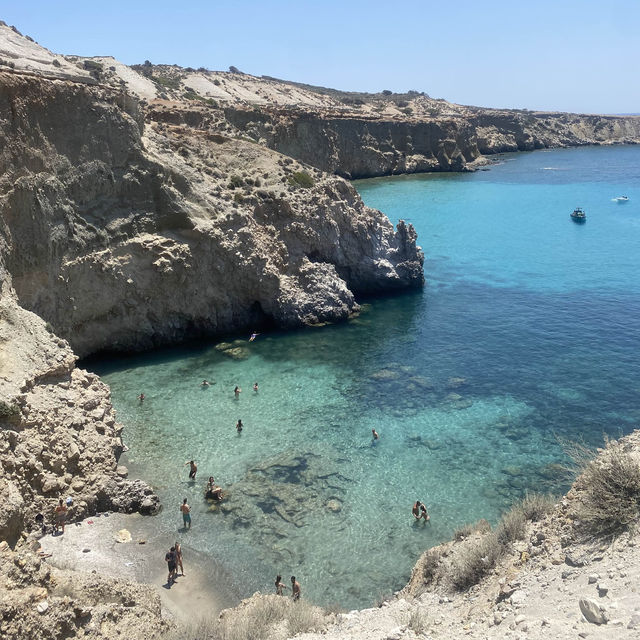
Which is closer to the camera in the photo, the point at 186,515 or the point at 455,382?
the point at 186,515

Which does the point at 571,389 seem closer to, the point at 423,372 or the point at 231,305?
the point at 423,372

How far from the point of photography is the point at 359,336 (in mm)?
34250

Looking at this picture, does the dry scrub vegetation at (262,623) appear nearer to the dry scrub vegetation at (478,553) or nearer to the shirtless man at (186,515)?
the dry scrub vegetation at (478,553)

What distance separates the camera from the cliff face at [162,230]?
87.0 ft

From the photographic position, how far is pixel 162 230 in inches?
1265

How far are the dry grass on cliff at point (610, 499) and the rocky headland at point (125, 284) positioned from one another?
0.49 meters

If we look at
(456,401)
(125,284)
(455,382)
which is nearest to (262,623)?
(456,401)

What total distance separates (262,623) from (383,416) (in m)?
13.9

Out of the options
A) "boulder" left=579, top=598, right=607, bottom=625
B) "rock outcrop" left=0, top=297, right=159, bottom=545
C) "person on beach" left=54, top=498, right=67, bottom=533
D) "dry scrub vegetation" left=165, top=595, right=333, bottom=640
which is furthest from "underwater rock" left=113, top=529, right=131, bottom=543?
"boulder" left=579, top=598, right=607, bottom=625

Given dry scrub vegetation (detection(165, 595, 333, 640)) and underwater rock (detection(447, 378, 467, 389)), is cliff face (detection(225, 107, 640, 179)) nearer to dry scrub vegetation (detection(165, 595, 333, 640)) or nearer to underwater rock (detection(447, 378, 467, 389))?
underwater rock (detection(447, 378, 467, 389))

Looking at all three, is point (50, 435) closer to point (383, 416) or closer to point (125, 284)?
point (125, 284)

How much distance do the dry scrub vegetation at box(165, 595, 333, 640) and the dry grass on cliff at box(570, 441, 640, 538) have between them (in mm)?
6016

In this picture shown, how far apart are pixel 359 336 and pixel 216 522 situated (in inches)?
684

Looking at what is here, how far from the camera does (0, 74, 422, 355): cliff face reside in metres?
26.5
